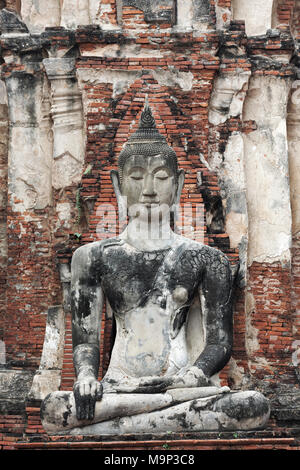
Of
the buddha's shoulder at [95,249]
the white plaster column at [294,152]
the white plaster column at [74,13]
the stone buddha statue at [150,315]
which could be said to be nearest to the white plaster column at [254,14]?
the white plaster column at [294,152]

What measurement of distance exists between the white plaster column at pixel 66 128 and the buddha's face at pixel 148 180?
319 centimetres

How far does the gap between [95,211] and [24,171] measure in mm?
1454

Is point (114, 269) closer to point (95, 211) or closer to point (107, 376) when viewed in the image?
point (107, 376)

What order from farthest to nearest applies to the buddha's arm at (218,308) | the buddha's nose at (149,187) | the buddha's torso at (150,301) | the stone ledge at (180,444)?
1. the buddha's nose at (149,187)
2. the buddha's arm at (218,308)
3. the buddha's torso at (150,301)
4. the stone ledge at (180,444)

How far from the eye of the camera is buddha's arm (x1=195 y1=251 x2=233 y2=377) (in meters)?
11.6

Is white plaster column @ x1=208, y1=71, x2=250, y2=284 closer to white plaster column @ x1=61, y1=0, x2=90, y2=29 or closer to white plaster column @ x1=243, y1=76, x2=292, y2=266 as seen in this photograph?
white plaster column @ x1=243, y1=76, x2=292, y2=266

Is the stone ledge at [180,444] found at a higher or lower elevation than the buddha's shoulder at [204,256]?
lower

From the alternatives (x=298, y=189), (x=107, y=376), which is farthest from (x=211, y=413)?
(x=298, y=189)

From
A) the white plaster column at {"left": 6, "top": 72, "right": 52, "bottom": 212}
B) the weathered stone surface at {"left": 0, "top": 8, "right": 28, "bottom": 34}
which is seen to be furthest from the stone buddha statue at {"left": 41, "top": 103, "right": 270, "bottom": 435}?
the weathered stone surface at {"left": 0, "top": 8, "right": 28, "bottom": 34}

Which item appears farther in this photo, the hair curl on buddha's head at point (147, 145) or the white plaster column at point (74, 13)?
the white plaster column at point (74, 13)

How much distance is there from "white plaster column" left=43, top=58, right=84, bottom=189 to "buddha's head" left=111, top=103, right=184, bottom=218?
3.13 m

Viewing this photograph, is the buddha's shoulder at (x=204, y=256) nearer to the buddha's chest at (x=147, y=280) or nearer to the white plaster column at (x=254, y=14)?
the buddha's chest at (x=147, y=280)

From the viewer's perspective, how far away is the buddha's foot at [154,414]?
35.5 ft

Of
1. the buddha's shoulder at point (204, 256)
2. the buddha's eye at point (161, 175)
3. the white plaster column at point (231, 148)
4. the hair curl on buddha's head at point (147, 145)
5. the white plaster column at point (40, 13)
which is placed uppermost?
the white plaster column at point (40, 13)
